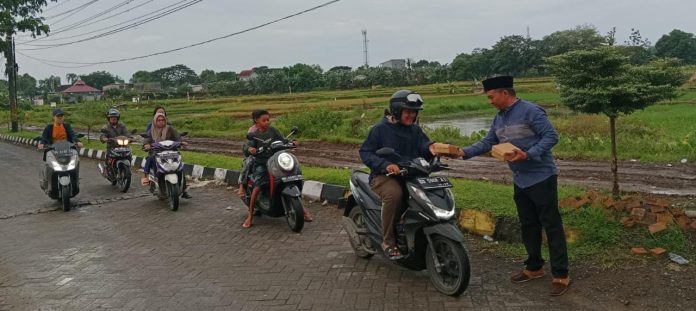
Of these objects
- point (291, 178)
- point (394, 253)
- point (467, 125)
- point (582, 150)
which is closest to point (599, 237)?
point (394, 253)

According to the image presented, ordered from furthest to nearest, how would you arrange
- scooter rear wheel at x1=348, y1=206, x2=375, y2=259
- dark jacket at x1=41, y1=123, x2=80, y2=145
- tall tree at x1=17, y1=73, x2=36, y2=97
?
1. tall tree at x1=17, y1=73, x2=36, y2=97
2. dark jacket at x1=41, y1=123, x2=80, y2=145
3. scooter rear wheel at x1=348, y1=206, x2=375, y2=259

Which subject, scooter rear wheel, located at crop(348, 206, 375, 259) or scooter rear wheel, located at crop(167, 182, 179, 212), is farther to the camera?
scooter rear wheel, located at crop(167, 182, 179, 212)

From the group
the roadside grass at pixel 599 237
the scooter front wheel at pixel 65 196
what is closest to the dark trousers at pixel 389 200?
the roadside grass at pixel 599 237

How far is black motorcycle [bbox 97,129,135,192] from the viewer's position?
1007 cm

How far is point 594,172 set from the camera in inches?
382

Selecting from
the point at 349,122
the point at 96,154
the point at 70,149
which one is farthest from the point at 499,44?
the point at 70,149

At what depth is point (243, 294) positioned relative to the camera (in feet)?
14.5

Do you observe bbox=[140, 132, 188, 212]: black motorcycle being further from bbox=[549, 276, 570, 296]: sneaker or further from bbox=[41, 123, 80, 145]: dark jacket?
bbox=[549, 276, 570, 296]: sneaker

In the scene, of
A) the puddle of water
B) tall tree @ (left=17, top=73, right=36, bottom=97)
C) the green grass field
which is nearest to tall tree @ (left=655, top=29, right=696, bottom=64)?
the green grass field

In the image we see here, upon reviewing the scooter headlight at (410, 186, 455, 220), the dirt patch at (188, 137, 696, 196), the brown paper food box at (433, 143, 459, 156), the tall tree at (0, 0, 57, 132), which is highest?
the tall tree at (0, 0, 57, 132)

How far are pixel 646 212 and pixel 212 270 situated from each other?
13.1 ft

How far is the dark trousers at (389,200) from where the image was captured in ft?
14.5

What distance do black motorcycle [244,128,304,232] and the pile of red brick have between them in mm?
2955

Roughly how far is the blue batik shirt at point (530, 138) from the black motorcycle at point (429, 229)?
568 millimetres
